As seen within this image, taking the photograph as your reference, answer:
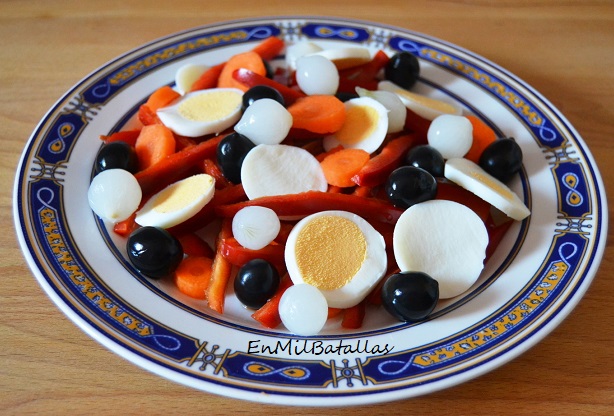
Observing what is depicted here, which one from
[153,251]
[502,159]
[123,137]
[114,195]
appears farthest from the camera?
[123,137]

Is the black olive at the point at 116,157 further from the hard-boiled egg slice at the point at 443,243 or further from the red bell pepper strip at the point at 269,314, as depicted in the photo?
the hard-boiled egg slice at the point at 443,243

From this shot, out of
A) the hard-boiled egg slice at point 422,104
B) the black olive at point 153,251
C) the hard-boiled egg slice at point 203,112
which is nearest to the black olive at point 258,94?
the hard-boiled egg slice at point 203,112

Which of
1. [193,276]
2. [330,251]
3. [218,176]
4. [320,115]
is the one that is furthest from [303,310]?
[320,115]

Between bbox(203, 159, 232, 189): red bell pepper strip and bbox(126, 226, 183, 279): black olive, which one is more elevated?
bbox(203, 159, 232, 189): red bell pepper strip

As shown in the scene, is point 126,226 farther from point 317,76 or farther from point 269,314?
point 317,76

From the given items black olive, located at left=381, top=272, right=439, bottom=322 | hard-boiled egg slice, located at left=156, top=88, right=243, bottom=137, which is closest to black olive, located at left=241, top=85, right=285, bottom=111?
hard-boiled egg slice, located at left=156, top=88, right=243, bottom=137

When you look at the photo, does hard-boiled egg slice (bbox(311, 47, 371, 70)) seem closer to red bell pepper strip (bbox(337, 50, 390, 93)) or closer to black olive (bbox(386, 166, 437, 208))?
red bell pepper strip (bbox(337, 50, 390, 93))

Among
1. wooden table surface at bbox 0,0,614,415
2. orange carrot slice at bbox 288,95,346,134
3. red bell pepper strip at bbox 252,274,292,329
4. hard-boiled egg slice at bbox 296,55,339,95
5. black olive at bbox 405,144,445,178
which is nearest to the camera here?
wooden table surface at bbox 0,0,614,415

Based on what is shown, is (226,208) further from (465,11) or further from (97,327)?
(465,11)
